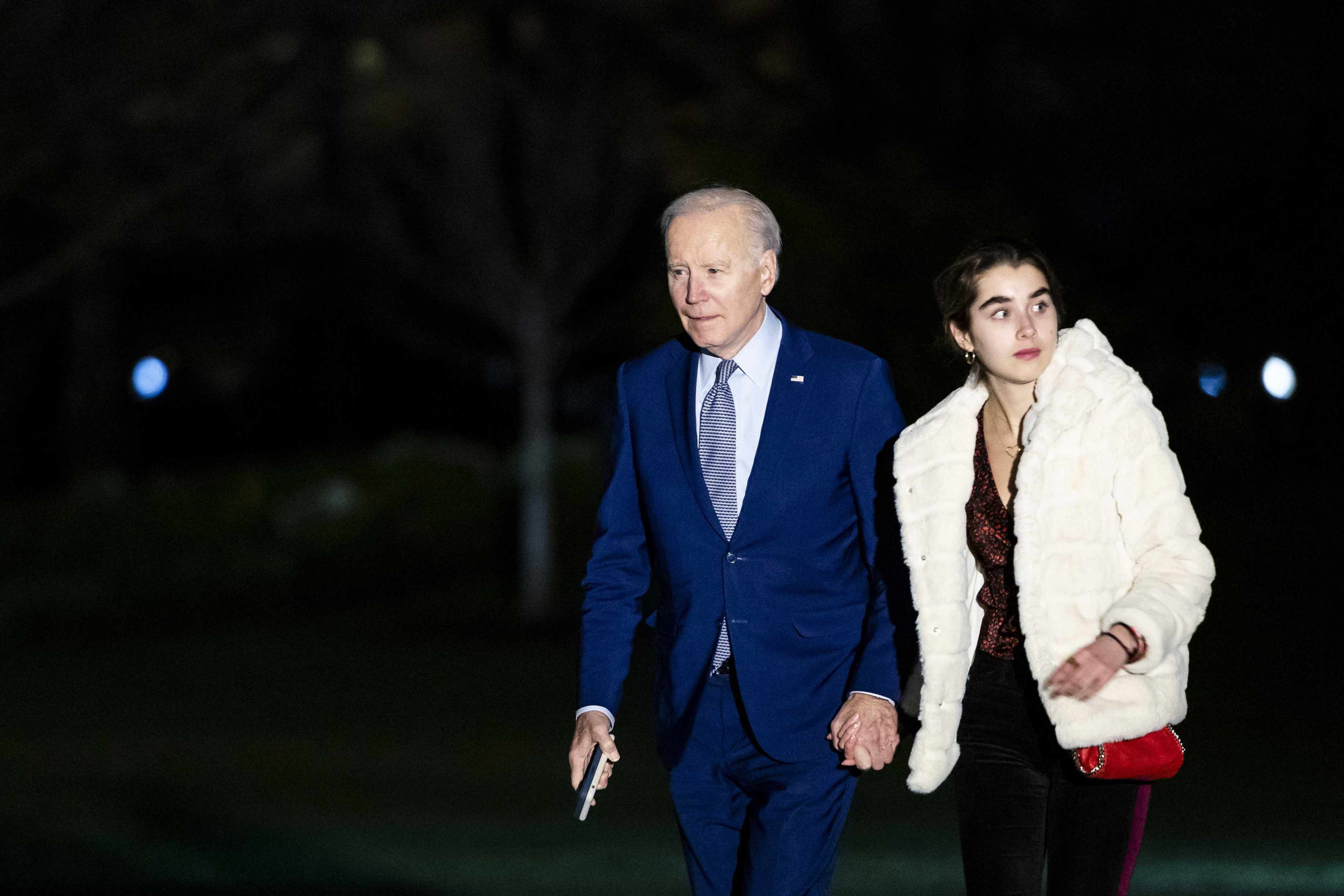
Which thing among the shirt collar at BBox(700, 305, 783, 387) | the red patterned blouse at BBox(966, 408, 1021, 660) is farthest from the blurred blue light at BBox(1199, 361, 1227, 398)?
the shirt collar at BBox(700, 305, 783, 387)

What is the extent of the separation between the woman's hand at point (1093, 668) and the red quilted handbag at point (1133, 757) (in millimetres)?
205

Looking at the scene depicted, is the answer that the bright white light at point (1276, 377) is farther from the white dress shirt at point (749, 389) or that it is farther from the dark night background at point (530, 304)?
the dark night background at point (530, 304)

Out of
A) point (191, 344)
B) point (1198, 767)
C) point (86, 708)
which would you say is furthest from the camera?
point (191, 344)

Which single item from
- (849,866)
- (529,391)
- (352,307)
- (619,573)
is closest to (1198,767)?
(849,866)

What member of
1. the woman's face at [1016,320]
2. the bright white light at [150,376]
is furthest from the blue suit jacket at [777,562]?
the bright white light at [150,376]

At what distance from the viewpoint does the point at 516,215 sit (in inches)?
617

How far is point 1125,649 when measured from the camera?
10.4ft

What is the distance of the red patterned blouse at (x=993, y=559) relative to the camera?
11.6ft

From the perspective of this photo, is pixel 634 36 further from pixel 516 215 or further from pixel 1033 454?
pixel 1033 454

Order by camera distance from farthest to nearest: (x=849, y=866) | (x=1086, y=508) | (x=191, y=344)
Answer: (x=191, y=344), (x=849, y=866), (x=1086, y=508)

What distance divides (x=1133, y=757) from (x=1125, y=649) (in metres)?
0.30

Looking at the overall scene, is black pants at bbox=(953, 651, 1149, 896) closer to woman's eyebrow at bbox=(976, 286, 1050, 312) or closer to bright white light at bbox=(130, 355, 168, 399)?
woman's eyebrow at bbox=(976, 286, 1050, 312)

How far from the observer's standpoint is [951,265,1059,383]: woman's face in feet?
11.3

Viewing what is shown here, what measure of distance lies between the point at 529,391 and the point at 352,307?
540 centimetres
